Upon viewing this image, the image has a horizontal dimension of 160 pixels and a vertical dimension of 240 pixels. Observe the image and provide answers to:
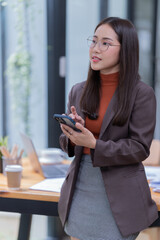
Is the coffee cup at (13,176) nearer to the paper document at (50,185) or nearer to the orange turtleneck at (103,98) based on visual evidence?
the paper document at (50,185)

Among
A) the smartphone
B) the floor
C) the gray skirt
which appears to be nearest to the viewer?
the smartphone

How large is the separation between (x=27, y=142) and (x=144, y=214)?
0.97 meters

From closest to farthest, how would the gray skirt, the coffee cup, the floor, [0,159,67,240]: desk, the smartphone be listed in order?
the smartphone, the gray skirt, [0,159,67,240]: desk, the coffee cup, the floor

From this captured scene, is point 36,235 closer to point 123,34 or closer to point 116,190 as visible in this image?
point 116,190

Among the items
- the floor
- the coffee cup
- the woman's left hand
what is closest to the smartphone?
the woman's left hand

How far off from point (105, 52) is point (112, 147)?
1.27ft

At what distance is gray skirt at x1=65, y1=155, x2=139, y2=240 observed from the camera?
1.34 meters

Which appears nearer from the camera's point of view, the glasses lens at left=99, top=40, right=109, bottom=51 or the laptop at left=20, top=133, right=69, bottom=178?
the glasses lens at left=99, top=40, right=109, bottom=51

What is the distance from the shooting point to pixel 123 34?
4.48 ft

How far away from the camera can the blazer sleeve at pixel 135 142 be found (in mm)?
1290

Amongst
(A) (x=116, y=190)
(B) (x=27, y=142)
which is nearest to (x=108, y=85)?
Result: (A) (x=116, y=190)

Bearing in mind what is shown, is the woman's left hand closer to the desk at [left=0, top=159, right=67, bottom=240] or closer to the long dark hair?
the long dark hair

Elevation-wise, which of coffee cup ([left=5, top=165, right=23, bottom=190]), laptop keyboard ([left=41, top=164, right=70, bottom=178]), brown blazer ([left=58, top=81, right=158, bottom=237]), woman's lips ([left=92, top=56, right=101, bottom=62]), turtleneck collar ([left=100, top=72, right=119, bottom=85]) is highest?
woman's lips ([left=92, top=56, right=101, bottom=62])

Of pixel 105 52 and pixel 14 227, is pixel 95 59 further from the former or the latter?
pixel 14 227
